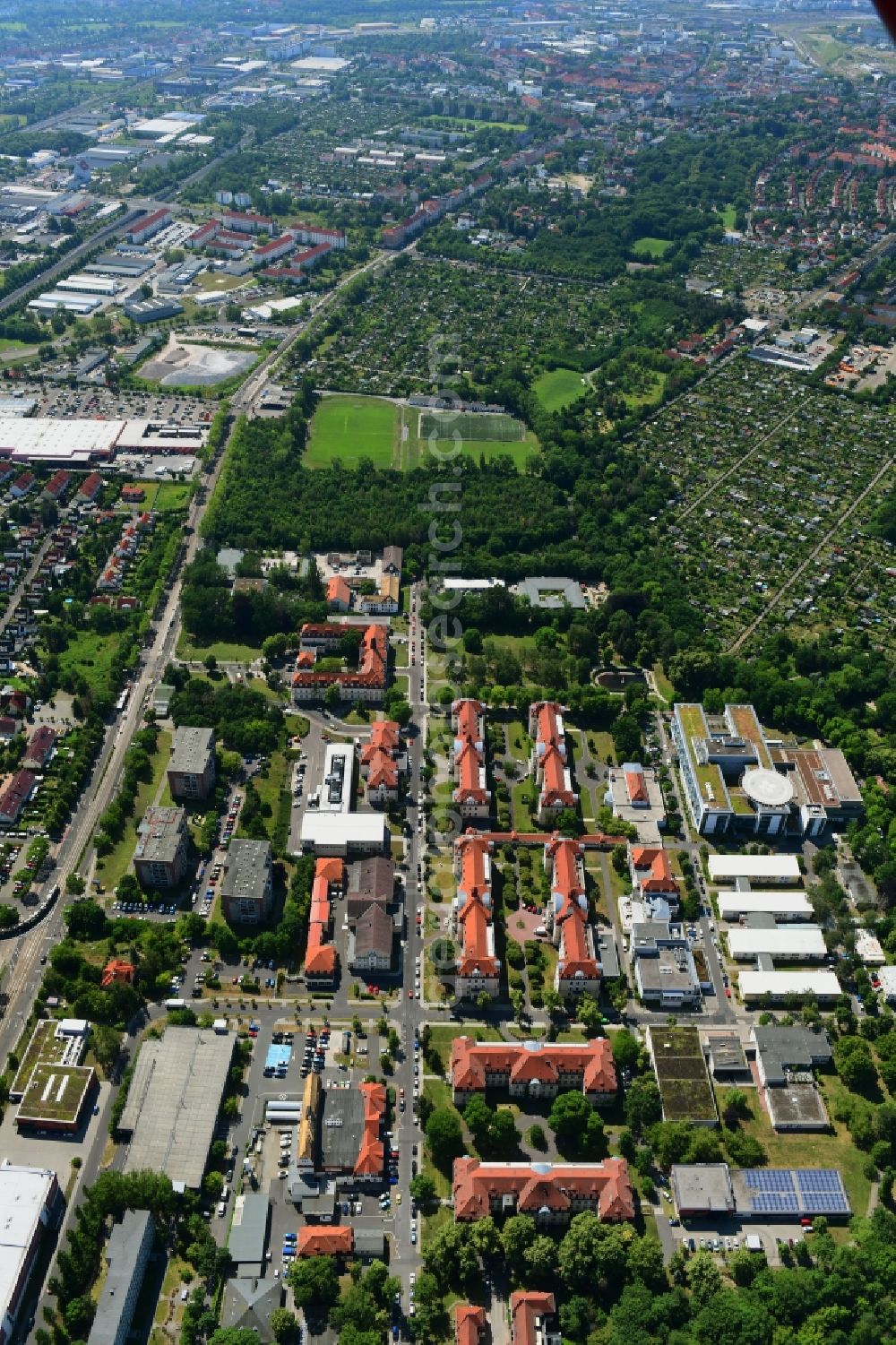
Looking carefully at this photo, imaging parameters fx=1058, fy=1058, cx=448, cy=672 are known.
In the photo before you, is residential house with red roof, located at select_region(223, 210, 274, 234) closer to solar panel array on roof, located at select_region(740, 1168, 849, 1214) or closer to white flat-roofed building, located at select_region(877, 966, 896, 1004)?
white flat-roofed building, located at select_region(877, 966, 896, 1004)

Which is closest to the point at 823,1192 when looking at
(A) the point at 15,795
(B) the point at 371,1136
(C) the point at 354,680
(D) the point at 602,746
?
(B) the point at 371,1136

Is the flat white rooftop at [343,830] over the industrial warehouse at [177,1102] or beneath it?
over

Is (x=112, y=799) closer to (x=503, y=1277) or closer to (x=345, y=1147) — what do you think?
(x=345, y=1147)

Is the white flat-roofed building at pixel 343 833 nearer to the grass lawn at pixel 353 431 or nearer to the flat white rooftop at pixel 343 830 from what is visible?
the flat white rooftop at pixel 343 830

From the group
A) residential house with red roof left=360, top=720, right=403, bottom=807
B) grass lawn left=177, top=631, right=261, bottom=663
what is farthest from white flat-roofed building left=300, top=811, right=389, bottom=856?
grass lawn left=177, top=631, right=261, bottom=663

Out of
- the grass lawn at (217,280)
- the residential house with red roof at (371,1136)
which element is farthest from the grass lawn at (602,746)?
the grass lawn at (217,280)

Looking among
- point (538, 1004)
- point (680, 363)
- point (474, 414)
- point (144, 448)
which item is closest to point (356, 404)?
point (474, 414)
